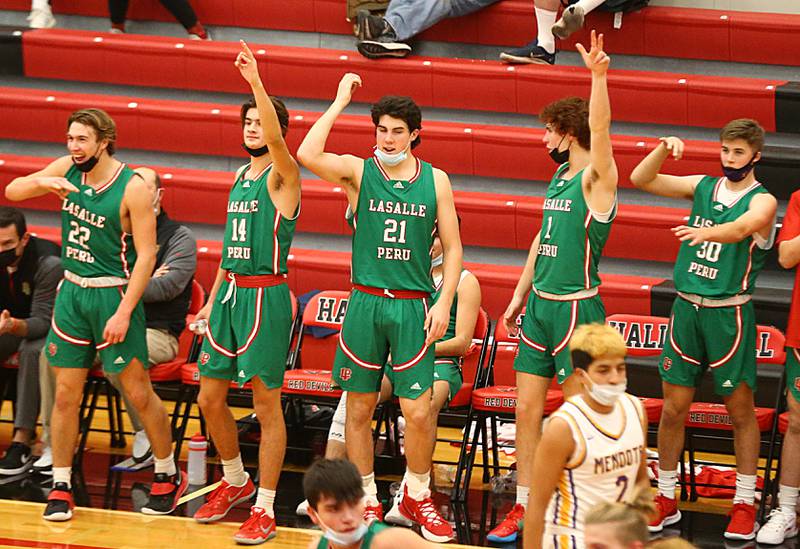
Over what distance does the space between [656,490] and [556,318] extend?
1.45m

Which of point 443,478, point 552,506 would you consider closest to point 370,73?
point 443,478

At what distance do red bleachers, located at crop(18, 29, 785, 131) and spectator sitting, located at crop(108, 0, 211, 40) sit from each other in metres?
0.14

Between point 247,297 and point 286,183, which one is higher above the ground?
point 286,183


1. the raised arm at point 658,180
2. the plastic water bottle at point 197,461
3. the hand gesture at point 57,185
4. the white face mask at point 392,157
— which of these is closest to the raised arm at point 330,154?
the white face mask at point 392,157

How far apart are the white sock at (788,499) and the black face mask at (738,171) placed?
59.4 inches

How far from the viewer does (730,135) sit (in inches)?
231

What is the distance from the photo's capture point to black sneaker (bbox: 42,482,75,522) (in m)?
5.99

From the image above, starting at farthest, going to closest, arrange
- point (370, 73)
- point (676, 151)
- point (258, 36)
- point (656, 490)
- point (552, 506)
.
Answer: point (258, 36) → point (370, 73) → point (656, 490) → point (676, 151) → point (552, 506)

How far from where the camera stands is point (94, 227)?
6.18 meters

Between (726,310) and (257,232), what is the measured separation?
7.57 feet

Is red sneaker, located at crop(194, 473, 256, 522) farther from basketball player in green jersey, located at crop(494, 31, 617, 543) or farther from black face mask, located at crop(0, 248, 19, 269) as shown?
black face mask, located at crop(0, 248, 19, 269)

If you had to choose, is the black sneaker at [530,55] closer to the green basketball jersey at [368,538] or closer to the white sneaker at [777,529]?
the white sneaker at [777,529]

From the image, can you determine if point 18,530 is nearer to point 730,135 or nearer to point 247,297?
point 247,297

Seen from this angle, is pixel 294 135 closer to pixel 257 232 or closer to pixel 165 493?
pixel 257 232
